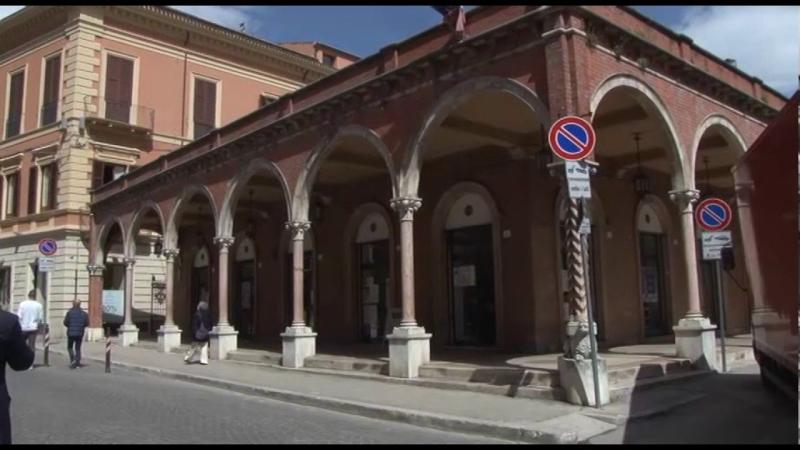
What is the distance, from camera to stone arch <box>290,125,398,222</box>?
1385cm

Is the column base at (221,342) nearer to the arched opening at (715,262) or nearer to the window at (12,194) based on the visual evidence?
the arched opening at (715,262)

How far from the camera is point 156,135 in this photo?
101ft

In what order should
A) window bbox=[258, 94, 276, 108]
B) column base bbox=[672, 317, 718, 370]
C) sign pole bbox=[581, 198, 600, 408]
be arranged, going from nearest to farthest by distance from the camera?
sign pole bbox=[581, 198, 600, 408] < column base bbox=[672, 317, 718, 370] < window bbox=[258, 94, 276, 108]

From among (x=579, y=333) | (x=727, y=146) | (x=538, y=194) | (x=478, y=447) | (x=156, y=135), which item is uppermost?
(x=156, y=135)

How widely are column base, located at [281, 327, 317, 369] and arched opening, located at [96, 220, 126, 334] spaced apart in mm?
11777

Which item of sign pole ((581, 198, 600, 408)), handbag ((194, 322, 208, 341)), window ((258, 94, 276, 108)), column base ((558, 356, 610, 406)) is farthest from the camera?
window ((258, 94, 276, 108))

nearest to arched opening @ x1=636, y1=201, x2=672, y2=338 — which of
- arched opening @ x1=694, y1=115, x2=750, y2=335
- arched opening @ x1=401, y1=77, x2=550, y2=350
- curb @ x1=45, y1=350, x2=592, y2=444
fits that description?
arched opening @ x1=694, y1=115, x2=750, y2=335

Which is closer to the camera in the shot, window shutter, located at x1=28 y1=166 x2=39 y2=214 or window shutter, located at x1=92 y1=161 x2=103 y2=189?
window shutter, located at x1=92 y1=161 x2=103 y2=189

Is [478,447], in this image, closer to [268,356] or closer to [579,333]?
[579,333]

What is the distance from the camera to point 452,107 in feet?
40.5

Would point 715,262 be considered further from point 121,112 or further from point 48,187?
point 48,187

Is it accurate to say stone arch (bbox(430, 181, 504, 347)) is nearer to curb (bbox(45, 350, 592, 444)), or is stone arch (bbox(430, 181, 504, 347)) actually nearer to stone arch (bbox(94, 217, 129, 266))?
curb (bbox(45, 350, 592, 444))

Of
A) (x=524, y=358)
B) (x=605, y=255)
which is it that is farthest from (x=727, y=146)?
(x=524, y=358)

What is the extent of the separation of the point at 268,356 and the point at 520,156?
24.9 feet
